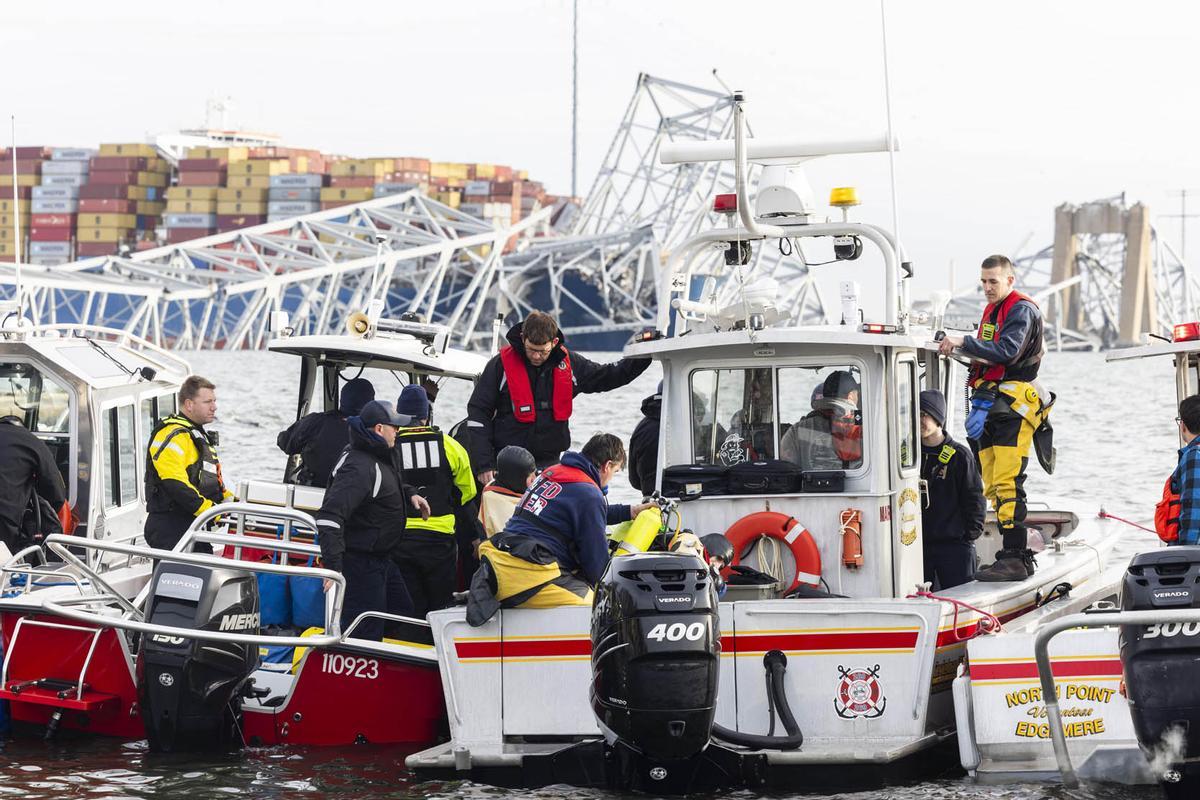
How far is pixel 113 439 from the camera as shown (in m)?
12.3

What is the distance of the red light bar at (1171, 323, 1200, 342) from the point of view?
9.41m

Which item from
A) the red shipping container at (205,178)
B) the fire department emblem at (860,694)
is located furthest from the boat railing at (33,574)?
the red shipping container at (205,178)

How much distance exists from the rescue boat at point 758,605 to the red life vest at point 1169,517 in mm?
919

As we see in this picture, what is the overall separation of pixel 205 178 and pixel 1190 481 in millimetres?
126896

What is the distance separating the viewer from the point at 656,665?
6.81 metres

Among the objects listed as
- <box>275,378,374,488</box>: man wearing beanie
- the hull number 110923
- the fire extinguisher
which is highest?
<box>275,378,374,488</box>: man wearing beanie

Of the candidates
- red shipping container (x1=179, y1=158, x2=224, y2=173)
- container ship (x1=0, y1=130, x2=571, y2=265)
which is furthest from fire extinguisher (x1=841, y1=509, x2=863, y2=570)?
red shipping container (x1=179, y1=158, x2=224, y2=173)

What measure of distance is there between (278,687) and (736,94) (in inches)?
163

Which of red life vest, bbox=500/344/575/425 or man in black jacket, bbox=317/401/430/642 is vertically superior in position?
red life vest, bbox=500/344/575/425

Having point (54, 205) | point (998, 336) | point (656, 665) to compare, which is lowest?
point (656, 665)

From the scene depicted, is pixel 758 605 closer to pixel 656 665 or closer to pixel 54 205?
pixel 656 665

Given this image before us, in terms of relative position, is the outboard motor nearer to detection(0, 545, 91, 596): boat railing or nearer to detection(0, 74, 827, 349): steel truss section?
detection(0, 545, 91, 596): boat railing

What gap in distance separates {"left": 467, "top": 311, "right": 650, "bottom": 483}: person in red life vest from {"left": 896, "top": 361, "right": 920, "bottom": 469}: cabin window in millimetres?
1770

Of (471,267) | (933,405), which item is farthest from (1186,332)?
(471,267)
